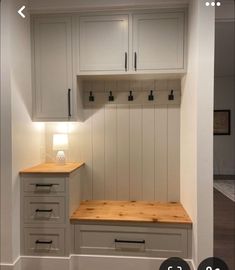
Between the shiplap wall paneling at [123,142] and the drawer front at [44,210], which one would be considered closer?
the drawer front at [44,210]

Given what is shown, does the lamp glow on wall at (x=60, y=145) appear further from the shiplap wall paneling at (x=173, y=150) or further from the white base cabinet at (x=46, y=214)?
the shiplap wall paneling at (x=173, y=150)

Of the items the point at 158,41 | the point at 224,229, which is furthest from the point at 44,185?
the point at 224,229

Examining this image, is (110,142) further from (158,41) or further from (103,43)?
(158,41)

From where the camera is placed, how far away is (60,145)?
7.89ft

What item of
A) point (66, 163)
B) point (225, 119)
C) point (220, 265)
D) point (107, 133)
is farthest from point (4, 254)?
point (225, 119)

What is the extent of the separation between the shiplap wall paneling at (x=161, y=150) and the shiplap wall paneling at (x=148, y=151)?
4cm

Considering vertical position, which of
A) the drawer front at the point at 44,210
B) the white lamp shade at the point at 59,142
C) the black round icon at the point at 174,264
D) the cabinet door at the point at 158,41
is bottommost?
the black round icon at the point at 174,264

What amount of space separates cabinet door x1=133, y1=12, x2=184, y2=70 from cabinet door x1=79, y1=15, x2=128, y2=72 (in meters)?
0.10

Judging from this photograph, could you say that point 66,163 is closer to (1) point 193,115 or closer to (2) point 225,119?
(1) point 193,115

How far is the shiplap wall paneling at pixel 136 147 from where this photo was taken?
2512mm

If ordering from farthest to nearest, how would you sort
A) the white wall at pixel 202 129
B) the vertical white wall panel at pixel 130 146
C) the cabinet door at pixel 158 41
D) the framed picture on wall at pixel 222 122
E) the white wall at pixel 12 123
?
the framed picture on wall at pixel 222 122, the vertical white wall panel at pixel 130 146, the cabinet door at pixel 158 41, the white wall at pixel 12 123, the white wall at pixel 202 129

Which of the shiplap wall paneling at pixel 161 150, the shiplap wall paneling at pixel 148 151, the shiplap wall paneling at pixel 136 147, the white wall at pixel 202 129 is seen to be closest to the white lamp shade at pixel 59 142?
the shiplap wall paneling at pixel 136 147

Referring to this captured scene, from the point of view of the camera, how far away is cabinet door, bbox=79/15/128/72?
2.20m

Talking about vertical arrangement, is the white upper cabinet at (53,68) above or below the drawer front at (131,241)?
above
